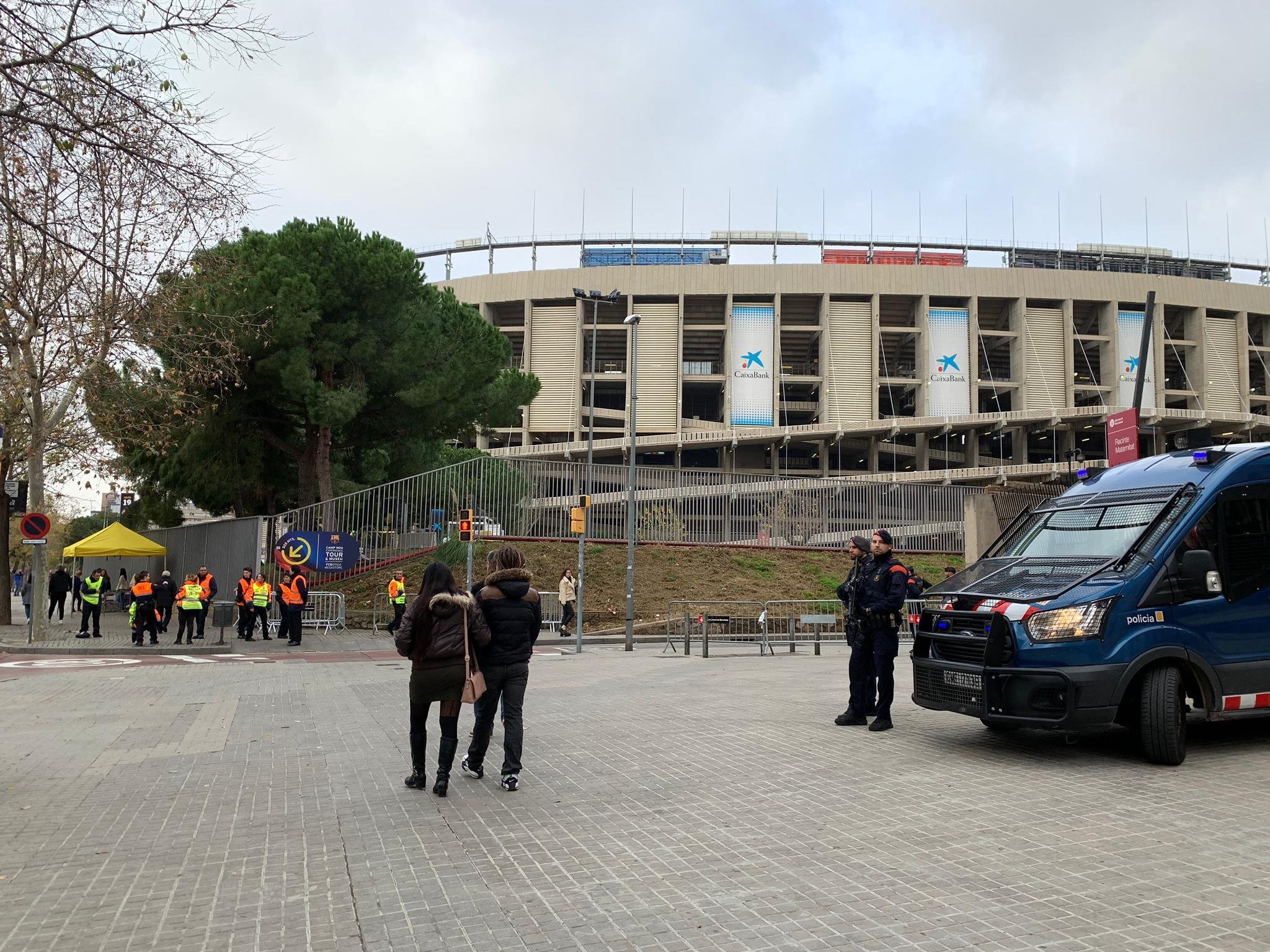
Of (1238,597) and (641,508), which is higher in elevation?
(641,508)

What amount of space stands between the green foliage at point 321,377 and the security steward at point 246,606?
12.2 ft

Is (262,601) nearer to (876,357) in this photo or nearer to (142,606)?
(142,606)

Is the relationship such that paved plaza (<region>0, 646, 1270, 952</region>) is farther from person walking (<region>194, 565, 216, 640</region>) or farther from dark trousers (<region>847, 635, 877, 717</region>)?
person walking (<region>194, 565, 216, 640</region>)

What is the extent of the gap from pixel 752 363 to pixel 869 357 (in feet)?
27.3

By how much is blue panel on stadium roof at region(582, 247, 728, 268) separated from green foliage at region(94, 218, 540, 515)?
43.1 meters

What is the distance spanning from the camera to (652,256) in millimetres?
73000

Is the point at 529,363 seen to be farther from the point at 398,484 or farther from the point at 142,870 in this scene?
the point at 142,870

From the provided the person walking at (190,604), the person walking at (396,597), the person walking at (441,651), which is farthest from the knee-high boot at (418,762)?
the person walking at (190,604)

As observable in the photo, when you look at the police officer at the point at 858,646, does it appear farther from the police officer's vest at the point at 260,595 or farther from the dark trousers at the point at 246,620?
the dark trousers at the point at 246,620

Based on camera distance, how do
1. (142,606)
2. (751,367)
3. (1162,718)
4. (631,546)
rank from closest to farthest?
(1162,718), (142,606), (631,546), (751,367)

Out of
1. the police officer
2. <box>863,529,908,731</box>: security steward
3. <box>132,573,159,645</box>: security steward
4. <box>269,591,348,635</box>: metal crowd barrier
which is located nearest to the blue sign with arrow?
<box>269,591,348,635</box>: metal crowd barrier

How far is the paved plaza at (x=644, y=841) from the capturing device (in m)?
4.12

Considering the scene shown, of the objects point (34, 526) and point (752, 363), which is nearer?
point (34, 526)

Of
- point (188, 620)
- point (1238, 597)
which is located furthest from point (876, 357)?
point (1238, 597)
